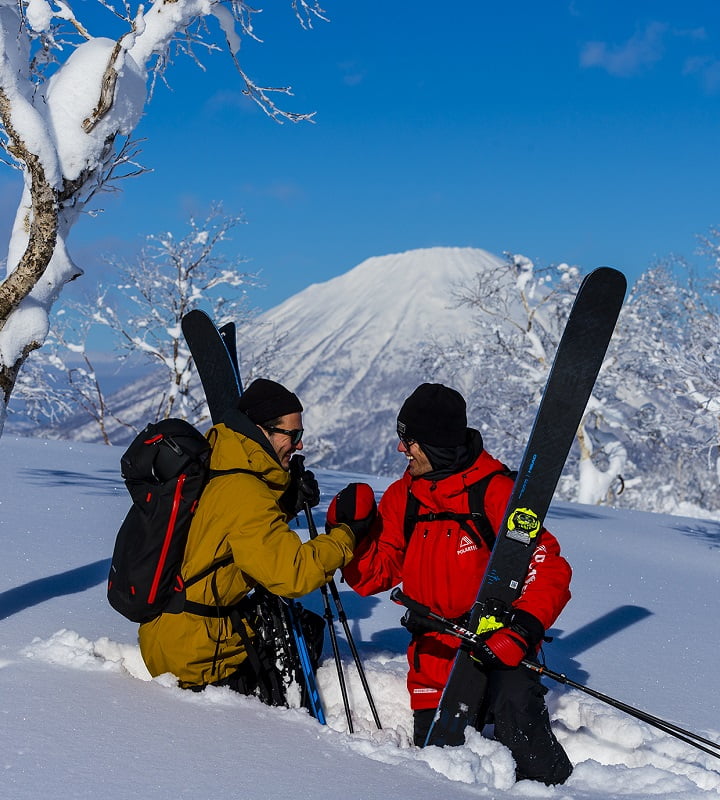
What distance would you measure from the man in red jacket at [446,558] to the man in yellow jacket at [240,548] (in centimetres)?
36

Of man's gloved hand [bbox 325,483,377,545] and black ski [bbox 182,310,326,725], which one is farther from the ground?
black ski [bbox 182,310,326,725]

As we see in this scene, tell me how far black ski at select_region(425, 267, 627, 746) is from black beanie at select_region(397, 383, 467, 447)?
343 mm

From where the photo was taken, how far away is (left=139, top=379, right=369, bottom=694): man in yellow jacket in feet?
9.41

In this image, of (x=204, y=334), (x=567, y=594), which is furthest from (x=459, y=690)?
(x=204, y=334)

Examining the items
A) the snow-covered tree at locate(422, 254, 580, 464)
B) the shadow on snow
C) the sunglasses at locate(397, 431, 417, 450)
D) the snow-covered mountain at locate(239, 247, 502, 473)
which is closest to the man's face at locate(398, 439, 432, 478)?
the sunglasses at locate(397, 431, 417, 450)

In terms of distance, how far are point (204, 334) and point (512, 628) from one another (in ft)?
9.09

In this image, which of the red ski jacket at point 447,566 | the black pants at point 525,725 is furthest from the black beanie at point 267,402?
the black pants at point 525,725

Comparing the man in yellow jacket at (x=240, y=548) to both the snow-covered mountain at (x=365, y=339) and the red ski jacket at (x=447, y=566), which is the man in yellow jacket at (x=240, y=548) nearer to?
the red ski jacket at (x=447, y=566)

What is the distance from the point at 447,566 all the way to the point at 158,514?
50.6 inches

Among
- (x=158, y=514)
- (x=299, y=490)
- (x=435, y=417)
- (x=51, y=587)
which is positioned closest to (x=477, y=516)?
(x=435, y=417)

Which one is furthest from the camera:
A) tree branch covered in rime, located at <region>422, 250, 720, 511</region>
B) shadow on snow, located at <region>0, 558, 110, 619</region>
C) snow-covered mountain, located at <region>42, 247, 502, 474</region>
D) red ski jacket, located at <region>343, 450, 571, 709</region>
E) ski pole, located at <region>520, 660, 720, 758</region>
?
snow-covered mountain, located at <region>42, 247, 502, 474</region>

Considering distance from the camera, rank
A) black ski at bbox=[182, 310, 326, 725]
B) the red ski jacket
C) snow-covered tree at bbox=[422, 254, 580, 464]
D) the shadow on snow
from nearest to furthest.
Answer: the red ski jacket → the shadow on snow → black ski at bbox=[182, 310, 326, 725] → snow-covered tree at bbox=[422, 254, 580, 464]

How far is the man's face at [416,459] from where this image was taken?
10.8ft

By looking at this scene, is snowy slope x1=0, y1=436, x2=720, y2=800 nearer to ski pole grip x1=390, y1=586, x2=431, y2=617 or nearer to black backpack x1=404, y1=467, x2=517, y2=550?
ski pole grip x1=390, y1=586, x2=431, y2=617
